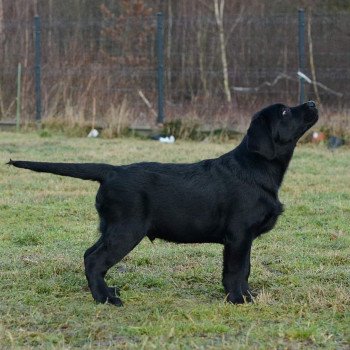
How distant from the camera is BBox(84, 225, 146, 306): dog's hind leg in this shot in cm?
562

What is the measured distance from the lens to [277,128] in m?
6.04

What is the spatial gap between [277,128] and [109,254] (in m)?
1.38

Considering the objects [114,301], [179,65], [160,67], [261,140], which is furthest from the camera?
[179,65]

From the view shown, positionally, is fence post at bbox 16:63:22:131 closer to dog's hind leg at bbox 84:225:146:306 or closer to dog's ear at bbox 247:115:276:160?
dog's ear at bbox 247:115:276:160

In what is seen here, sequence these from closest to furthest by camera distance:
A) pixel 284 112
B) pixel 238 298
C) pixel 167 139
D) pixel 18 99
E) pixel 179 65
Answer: pixel 238 298 → pixel 284 112 → pixel 167 139 → pixel 18 99 → pixel 179 65

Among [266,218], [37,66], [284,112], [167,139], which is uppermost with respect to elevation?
[284,112]

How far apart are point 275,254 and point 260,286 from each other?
3.25 feet

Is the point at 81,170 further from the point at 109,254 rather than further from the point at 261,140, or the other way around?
the point at 261,140

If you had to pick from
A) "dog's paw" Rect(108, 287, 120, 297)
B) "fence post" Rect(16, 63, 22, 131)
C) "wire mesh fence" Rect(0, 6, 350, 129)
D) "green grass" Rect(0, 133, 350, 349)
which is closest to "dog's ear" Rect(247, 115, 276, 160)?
"green grass" Rect(0, 133, 350, 349)

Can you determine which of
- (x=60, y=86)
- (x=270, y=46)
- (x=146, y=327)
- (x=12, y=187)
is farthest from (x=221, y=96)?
(x=146, y=327)

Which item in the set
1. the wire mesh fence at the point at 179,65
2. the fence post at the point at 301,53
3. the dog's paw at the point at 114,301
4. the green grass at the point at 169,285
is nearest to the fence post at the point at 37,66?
the wire mesh fence at the point at 179,65

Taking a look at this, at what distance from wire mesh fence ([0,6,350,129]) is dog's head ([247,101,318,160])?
10541 mm

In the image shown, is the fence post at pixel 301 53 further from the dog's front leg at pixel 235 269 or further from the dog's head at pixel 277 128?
the dog's front leg at pixel 235 269

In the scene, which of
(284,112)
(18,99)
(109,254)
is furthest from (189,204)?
(18,99)
